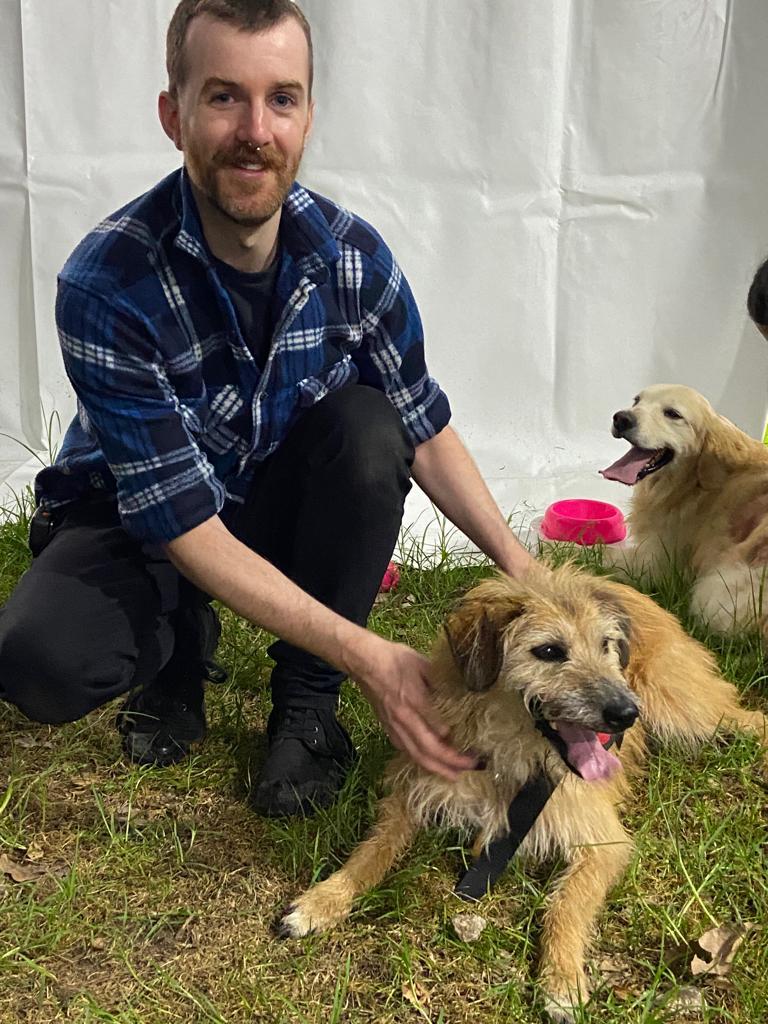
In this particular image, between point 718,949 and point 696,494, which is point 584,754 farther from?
point 696,494

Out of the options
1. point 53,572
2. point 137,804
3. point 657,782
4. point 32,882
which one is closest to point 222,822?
point 137,804

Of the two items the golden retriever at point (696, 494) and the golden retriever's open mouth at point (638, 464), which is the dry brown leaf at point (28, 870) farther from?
the golden retriever's open mouth at point (638, 464)

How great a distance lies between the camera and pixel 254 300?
2342mm

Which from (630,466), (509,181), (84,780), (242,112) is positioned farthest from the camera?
(509,181)

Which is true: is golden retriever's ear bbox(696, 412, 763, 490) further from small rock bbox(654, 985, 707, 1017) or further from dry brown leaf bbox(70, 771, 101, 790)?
dry brown leaf bbox(70, 771, 101, 790)

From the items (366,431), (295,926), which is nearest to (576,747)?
(295,926)

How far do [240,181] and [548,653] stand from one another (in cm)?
119

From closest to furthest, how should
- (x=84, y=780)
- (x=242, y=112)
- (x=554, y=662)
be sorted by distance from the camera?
(x=554, y=662)
(x=242, y=112)
(x=84, y=780)

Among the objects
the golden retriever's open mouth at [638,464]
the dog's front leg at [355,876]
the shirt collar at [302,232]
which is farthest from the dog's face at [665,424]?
the dog's front leg at [355,876]

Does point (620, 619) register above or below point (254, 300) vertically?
below

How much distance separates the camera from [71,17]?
A: 3.78 metres

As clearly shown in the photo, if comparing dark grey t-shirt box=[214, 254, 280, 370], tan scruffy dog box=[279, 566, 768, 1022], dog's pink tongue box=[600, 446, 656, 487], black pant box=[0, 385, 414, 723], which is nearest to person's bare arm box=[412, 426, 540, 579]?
black pant box=[0, 385, 414, 723]

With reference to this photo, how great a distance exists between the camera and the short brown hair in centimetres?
206

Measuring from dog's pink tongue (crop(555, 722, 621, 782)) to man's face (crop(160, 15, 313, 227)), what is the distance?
128 centimetres
